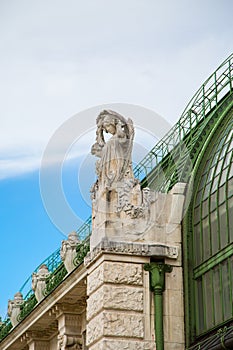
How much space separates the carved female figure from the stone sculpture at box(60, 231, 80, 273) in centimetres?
571

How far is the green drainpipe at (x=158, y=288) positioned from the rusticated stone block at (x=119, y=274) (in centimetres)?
34

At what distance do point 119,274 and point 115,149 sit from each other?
4.12m

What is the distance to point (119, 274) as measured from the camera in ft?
86.1

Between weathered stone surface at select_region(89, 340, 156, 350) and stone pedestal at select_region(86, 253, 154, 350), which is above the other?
stone pedestal at select_region(86, 253, 154, 350)

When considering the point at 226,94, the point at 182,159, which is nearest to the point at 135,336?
the point at 182,159

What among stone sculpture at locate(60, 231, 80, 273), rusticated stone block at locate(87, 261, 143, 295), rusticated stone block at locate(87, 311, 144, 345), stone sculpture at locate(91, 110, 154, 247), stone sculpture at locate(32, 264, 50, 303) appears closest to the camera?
rusticated stone block at locate(87, 311, 144, 345)

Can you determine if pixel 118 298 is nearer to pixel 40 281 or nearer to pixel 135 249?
pixel 135 249

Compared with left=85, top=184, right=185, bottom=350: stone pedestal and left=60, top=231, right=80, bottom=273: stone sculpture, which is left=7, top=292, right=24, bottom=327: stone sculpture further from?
left=85, top=184, right=185, bottom=350: stone pedestal

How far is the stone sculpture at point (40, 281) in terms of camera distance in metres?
36.5

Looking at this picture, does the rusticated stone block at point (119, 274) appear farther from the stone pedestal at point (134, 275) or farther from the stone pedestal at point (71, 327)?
the stone pedestal at point (71, 327)

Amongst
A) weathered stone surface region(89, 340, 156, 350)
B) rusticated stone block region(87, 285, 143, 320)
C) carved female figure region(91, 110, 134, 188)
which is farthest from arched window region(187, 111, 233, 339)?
carved female figure region(91, 110, 134, 188)

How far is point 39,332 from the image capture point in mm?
37125

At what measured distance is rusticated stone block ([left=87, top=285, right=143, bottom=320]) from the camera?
25.8 metres

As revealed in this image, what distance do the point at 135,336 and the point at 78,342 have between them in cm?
822
